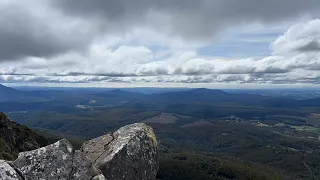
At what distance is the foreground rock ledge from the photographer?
19.1 m

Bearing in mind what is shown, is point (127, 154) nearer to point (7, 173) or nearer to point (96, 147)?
point (96, 147)

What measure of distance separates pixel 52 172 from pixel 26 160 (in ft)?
5.97

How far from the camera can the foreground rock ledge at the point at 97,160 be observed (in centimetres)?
1913

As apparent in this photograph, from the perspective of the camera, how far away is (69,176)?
19.8 m

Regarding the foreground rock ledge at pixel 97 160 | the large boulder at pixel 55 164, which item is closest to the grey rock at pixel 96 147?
the foreground rock ledge at pixel 97 160

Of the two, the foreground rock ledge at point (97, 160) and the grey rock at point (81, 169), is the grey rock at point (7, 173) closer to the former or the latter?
the foreground rock ledge at point (97, 160)

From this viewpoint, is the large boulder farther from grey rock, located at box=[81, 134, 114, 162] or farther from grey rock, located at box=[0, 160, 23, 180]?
grey rock, located at box=[81, 134, 114, 162]

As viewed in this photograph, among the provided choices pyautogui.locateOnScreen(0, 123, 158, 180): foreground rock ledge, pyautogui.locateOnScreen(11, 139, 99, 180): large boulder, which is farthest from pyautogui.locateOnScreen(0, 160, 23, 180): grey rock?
pyautogui.locateOnScreen(11, 139, 99, 180): large boulder

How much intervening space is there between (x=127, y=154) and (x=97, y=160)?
247 centimetres

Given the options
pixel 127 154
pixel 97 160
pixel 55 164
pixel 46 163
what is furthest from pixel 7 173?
pixel 127 154

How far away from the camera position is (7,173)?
57.6 ft

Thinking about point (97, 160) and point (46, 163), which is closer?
point (46, 163)

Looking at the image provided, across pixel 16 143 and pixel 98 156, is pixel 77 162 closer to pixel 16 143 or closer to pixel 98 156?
pixel 98 156

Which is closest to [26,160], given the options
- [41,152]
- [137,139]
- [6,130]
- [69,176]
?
[41,152]
